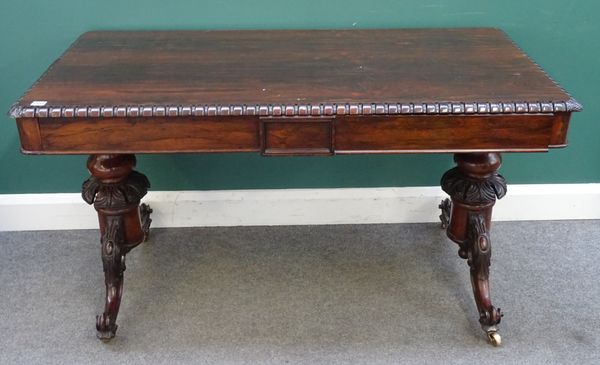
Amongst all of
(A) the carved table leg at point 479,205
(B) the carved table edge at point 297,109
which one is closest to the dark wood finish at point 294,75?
(B) the carved table edge at point 297,109

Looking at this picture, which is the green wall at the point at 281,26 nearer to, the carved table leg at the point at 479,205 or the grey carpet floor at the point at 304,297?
the grey carpet floor at the point at 304,297

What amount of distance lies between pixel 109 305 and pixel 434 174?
1.01 metres

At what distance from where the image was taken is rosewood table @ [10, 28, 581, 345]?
1.35 m

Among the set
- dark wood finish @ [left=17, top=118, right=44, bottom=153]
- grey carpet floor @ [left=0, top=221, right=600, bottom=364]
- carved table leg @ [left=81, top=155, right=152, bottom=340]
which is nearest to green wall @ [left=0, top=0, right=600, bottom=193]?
grey carpet floor @ [left=0, top=221, right=600, bottom=364]

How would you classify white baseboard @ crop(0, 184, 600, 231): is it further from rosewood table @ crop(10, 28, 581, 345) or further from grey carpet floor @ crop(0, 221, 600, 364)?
rosewood table @ crop(10, 28, 581, 345)

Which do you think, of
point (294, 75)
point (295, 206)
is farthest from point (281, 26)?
point (295, 206)

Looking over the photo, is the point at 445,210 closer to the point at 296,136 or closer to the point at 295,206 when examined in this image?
the point at 295,206

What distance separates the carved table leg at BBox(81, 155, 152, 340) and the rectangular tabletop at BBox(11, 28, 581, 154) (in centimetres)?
26

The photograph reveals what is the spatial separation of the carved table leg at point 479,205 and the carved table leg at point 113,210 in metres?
0.79

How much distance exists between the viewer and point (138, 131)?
4.53 ft

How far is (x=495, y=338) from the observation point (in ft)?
5.48

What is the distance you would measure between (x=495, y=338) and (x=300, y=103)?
0.78 meters

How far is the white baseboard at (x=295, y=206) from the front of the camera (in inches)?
82.1

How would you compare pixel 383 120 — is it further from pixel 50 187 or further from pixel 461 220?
pixel 50 187
